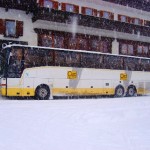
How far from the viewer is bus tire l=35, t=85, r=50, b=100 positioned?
628 inches

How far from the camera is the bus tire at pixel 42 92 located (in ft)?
52.4

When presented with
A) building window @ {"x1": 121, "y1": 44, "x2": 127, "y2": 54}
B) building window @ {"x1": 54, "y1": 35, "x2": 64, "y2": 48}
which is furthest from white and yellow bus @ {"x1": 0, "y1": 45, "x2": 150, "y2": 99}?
building window @ {"x1": 121, "y1": 44, "x2": 127, "y2": 54}

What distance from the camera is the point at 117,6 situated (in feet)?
92.7

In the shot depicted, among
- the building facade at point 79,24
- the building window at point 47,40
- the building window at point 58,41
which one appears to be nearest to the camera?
the building facade at point 79,24

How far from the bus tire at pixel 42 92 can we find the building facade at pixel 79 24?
572 centimetres

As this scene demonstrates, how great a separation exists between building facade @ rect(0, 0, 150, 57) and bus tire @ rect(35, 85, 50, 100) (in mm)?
5722

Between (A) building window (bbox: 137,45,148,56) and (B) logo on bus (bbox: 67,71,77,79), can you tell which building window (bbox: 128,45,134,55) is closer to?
(A) building window (bbox: 137,45,148,56)

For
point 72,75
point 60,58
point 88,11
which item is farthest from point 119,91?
point 88,11

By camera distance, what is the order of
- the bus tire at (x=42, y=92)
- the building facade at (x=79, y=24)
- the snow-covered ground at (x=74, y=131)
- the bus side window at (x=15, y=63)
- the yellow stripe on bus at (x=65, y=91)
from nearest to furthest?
the snow-covered ground at (x=74, y=131) < the yellow stripe on bus at (x=65, y=91) < the bus side window at (x=15, y=63) < the bus tire at (x=42, y=92) < the building facade at (x=79, y=24)

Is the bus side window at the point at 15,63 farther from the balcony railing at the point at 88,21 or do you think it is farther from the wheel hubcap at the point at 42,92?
the balcony railing at the point at 88,21

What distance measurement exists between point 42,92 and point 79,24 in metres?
9.17

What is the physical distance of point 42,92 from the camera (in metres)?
16.1

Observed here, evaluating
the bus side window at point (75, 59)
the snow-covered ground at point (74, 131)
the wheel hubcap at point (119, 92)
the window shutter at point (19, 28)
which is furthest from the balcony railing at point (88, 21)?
the snow-covered ground at point (74, 131)

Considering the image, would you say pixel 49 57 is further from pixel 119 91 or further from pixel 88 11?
pixel 88 11
